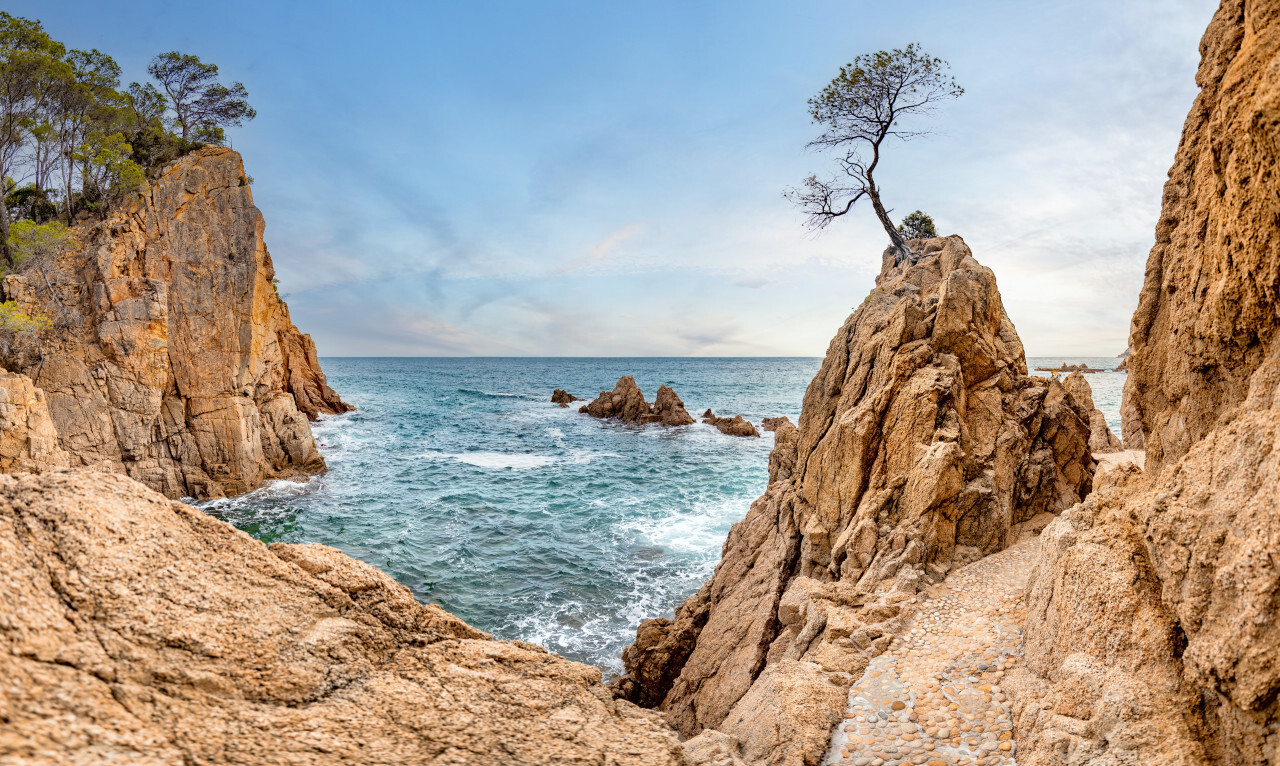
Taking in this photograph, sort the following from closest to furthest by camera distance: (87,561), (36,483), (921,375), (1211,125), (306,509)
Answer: (87,561)
(36,483)
(1211,125)
(921,375)
(306,509)

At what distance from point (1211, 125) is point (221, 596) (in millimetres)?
11147

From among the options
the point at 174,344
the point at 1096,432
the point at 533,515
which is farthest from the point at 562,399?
the point at 1096,432

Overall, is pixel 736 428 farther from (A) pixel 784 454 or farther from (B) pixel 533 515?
(A) pixel 784 454

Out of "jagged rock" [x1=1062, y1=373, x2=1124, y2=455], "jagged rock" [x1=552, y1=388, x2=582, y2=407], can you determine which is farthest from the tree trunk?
"jagged rock" [x1=552, y1=388, x2=582, y2=407]

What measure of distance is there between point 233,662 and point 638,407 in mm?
54196

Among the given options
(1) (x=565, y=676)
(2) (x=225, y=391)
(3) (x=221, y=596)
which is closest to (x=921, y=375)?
(1) (x=565, y=676)

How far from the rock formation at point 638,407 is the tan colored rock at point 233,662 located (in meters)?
50.5

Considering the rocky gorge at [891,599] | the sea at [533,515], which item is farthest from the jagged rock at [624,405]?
the rocky gorge at [891,599]

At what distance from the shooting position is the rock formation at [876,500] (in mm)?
A: 10133

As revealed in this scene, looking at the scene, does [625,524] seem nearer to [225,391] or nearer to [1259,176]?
[225,391]

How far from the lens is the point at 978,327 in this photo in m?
12.9

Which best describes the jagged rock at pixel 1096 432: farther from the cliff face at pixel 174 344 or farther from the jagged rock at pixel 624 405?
the cliff face at pixel 174 344

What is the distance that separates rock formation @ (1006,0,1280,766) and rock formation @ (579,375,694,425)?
159ft

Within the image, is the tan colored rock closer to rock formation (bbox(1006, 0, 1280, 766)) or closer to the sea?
rock formation (bbox(1006, 0, 1280, 766))
